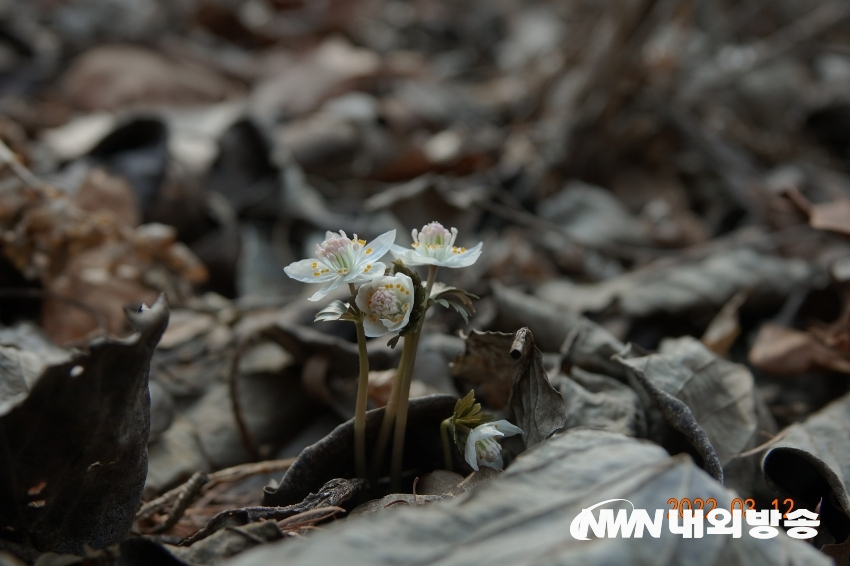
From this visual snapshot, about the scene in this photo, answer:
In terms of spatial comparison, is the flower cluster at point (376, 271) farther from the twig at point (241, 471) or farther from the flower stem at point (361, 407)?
the twig at point (241, 471)

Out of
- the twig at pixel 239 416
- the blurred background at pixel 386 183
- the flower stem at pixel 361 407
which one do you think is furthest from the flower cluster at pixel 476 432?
the twig at pixel 239 416

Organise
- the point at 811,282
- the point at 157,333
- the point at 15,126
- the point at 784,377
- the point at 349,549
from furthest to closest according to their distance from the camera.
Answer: the point at 15,126 < the point at 811,282 < the point at 784,377 < the point at 157,333 < the point at 349,549

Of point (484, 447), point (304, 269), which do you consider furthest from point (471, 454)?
point (304, 269)

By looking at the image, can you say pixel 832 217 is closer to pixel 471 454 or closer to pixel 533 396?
pixel 533 396

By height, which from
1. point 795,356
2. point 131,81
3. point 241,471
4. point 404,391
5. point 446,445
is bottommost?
point 795,356

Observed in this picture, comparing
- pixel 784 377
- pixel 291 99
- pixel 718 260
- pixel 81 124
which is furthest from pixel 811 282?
pixel 81 124

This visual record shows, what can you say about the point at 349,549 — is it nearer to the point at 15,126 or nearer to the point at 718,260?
the point at 718,260
